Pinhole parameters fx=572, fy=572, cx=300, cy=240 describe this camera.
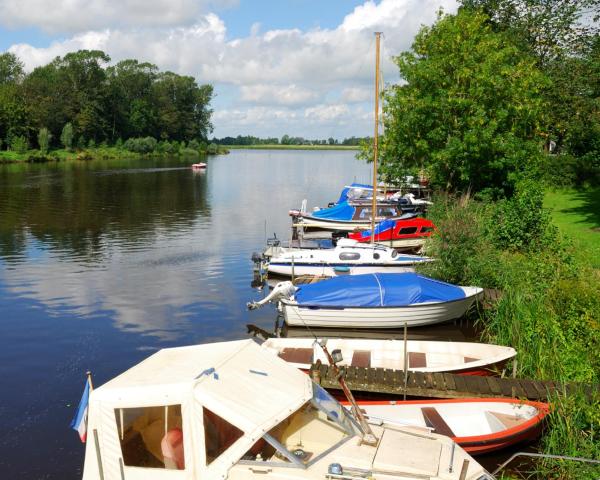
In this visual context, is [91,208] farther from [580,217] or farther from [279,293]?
[580,217]

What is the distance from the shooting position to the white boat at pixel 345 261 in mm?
26859

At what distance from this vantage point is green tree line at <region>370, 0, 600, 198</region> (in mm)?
Answer: 35000

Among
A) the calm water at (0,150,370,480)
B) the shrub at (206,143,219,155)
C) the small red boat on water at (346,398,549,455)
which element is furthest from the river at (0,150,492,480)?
the shrub at (206,143,219,155)

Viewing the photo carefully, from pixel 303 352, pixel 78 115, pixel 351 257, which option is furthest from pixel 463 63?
pixel 78 115

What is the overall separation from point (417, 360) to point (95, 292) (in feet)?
54.2

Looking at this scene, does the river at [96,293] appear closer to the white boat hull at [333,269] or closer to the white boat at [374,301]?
the white boat at [374,301]

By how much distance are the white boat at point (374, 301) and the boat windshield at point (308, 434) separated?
35.8 feet

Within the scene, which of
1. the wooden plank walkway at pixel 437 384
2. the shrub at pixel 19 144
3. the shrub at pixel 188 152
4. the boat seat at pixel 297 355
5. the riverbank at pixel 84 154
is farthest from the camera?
the shrub at pixel 188 152

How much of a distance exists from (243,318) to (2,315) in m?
10.0

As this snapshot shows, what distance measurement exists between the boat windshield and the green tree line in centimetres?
2728

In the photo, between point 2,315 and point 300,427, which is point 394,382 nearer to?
point 300,427

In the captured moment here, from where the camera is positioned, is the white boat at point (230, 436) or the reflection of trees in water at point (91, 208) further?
the reflection of trees in water at point (91, 208)

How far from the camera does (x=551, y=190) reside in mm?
48969

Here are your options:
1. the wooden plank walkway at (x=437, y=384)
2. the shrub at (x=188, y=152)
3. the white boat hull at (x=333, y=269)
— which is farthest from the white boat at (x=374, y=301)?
the shrub at (x=188, y=152)
